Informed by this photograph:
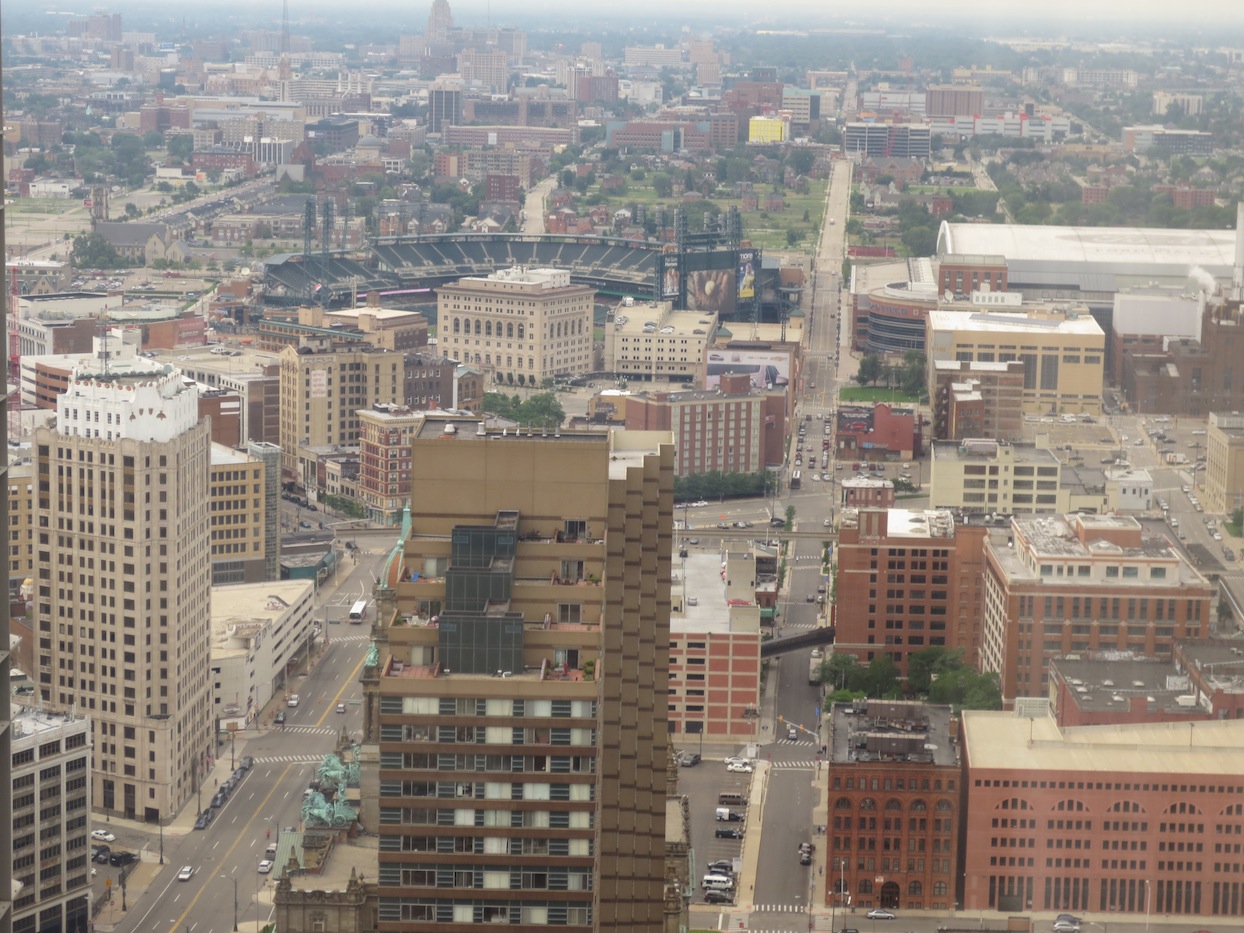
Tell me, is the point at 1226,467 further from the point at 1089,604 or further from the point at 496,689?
the point at 496,689

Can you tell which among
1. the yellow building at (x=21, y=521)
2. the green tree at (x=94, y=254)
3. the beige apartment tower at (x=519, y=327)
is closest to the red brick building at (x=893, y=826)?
the yellow building at (x=21, y=521)

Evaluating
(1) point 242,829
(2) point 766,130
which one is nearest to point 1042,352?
(1) point 242,829

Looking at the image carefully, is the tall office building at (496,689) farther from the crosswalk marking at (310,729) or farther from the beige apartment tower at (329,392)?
the beige apartment tower at (329,392)

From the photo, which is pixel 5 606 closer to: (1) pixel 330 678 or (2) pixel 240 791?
(2) pixel 240 791

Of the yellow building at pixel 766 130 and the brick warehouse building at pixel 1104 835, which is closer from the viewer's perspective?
the brick warehouse building at pixel 1104 835

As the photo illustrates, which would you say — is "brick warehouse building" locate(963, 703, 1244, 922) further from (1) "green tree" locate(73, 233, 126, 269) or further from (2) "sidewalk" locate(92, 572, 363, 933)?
(1) "green tree" locate(73, 233, 126, 269)

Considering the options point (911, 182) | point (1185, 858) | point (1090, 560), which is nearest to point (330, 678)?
point (1090, 560)
